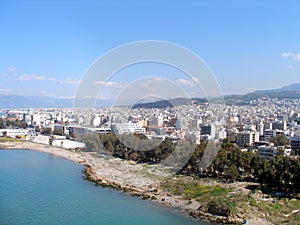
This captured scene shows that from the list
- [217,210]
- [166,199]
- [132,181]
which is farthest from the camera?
[132,181]

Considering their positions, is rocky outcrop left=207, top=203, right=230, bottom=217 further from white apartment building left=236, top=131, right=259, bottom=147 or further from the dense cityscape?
white apartment building left=236, top=131, right=259, bottom=147

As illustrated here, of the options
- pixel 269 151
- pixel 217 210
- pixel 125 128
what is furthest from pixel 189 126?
pixel 217 210

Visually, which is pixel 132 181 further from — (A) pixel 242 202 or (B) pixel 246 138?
(B) pixel 246 138

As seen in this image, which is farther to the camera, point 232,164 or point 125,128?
point 125,128

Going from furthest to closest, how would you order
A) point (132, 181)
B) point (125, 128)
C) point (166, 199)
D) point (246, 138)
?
point (125, 128), point (246, 138), point (132, 181), point (166, 199)

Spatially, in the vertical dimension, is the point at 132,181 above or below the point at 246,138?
below

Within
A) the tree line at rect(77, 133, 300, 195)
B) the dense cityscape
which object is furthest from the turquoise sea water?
the dense cityscape

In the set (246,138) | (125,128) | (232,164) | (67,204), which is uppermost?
(125,128)

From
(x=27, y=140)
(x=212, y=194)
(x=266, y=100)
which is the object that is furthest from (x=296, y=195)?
(x=266, y=100)

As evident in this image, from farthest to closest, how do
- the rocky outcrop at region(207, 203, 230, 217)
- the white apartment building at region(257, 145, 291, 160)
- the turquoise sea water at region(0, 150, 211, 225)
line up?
1. the white apartment building at region(257, 145, 291, 160)
2. the rocky outcrop at region(207, 203, 230, 217)
3. the turquoise sea water at region(0, 150, 211, 225)
